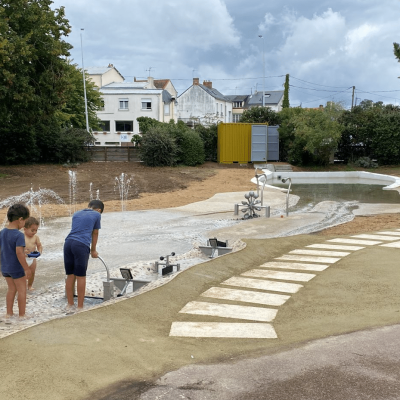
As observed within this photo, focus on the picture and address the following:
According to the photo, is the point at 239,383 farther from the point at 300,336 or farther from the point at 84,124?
the point at 84,124

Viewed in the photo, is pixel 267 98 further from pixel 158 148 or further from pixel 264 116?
pixel 158 148

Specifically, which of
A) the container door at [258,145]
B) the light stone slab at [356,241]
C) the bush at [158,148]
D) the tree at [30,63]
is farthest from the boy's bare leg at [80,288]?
the container door at [258,145]

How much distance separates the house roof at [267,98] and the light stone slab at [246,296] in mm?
77351

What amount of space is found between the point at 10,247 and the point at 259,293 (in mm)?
3151

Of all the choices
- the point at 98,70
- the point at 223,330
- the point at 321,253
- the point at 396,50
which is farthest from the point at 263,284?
the point at 98,70

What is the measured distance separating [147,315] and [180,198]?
14.6m

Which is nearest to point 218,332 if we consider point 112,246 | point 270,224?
point 112,246

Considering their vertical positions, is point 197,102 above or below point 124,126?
above

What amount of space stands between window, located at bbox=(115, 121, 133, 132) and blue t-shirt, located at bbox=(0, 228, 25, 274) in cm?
5162

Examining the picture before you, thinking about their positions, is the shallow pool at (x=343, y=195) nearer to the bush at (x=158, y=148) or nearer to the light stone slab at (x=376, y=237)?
the light stone slab at (x=376, y=237)

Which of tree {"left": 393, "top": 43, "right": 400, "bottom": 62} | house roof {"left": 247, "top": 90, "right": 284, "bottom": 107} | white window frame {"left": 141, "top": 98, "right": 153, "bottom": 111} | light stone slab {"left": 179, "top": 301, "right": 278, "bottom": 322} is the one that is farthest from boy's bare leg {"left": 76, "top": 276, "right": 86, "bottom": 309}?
house roof {"left": 247, "top": 90, "right": 284, "bottom": 107}

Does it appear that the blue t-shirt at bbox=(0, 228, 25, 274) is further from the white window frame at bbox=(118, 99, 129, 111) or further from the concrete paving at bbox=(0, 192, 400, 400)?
the white window frame at bbox=(118, 99, 129, 111)

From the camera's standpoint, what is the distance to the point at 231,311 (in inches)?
220

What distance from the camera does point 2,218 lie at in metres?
14.2
